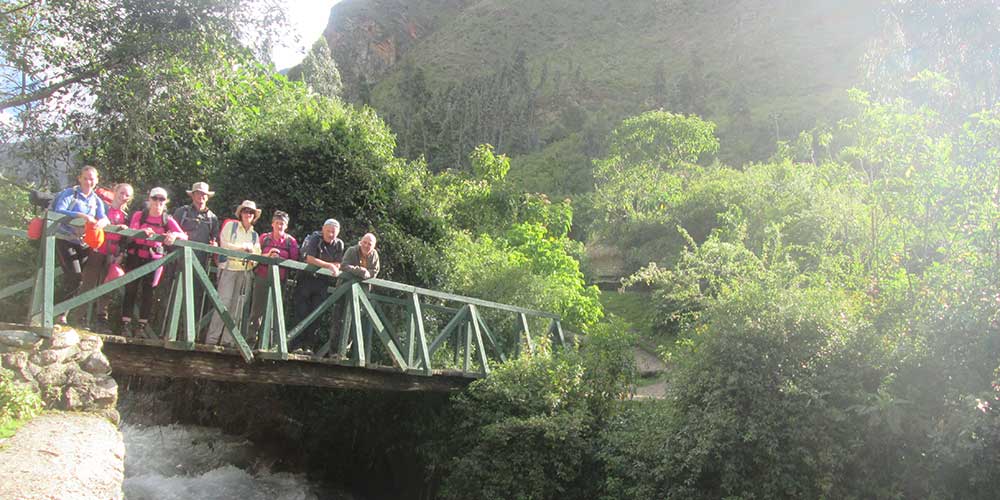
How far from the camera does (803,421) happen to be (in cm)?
727

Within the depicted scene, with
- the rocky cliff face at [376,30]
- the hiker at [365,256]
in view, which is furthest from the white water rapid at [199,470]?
the rocky cliff face at [376,30]

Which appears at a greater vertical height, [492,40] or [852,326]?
[492,40]

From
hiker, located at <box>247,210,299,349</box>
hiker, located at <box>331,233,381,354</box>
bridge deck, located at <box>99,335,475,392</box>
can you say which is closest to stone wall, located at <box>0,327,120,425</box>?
bridge deck, located at <box>99,335,475,392</box>

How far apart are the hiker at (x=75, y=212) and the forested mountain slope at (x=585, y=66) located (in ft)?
173

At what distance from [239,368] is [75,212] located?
2.16m

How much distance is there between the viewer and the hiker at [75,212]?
5430 mm

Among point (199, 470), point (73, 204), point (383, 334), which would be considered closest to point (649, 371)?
point (383, 334)

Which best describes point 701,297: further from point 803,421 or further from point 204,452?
point 204,452

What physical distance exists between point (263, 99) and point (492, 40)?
349 ft

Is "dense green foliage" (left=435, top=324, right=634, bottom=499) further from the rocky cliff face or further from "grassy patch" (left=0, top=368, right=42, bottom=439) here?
the rocky cliff face

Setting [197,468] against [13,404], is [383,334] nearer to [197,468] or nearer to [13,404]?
[13,404]

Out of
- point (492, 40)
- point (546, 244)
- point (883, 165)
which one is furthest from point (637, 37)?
point (883, 165)

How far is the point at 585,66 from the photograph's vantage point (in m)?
97.5

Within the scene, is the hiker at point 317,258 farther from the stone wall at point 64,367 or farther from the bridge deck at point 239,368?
the stone wall at point 64,367
